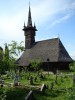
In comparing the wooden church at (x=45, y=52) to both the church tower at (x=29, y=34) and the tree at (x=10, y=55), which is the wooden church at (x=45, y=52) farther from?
the tree at (x=10, y=55)

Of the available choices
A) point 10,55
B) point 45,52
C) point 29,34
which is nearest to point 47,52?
point 45,52

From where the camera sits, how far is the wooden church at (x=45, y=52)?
2138 inches

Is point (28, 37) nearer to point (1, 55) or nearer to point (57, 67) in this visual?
point (57, 67)

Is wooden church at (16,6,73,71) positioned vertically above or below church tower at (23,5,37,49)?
below

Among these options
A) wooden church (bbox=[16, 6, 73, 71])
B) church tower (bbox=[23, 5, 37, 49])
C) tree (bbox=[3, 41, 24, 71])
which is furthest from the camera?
church tower (bbox=[23, 5, 37, 49])

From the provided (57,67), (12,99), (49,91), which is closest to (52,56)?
(57,67)

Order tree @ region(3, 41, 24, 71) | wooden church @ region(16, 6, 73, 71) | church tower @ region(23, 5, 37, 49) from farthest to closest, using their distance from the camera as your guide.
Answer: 1. church tower @ region(23, 5, 37, 49)
2. wooden church @ region(16, 6, 73, 71)
3. tree @ region(3, 41, 24, 71)

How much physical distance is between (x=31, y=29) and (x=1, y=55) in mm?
40321

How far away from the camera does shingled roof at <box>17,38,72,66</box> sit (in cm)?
5441

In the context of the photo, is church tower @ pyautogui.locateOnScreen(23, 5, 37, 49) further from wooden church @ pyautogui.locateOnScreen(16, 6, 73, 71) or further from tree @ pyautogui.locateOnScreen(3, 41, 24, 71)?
tree @ pyautogui.locateOnScreen(3, 41, 24, 71)

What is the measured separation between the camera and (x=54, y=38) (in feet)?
199

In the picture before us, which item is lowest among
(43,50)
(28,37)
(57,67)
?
(57,67)

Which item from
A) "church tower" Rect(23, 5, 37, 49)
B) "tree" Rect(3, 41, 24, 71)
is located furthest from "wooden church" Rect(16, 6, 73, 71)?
"tree" Rect(3, 41, 24, 71)

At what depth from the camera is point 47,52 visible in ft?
189
